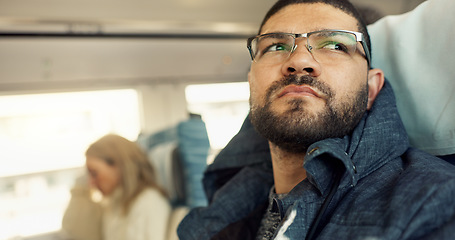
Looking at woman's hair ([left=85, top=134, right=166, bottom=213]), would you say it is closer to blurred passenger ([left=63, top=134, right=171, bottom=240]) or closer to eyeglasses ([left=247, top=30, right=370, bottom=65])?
blurred passenger ([left=63, top=134, right=171, bottom=240])

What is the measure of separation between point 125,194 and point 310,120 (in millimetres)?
1541

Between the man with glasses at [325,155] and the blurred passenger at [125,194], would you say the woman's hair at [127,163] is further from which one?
the man with glasses at [325,155]

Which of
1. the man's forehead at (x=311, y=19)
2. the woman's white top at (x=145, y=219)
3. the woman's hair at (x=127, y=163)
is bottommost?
the woman's white top at (x=145, y=219)

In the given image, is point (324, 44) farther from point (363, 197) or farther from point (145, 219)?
point (145, 219)

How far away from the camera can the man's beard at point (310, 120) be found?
2.39 ft

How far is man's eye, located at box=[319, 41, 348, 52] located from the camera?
79 centimetres

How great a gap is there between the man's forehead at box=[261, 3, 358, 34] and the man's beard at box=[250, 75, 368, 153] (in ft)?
0.48

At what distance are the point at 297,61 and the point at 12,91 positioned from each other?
12.3ft

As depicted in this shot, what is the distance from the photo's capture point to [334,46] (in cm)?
80

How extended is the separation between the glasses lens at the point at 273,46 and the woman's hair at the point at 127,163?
4.49ft

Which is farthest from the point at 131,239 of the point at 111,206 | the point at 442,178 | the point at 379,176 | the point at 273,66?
the point at 442,178

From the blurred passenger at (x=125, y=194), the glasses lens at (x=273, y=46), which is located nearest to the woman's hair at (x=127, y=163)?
the blurred passenger at (x=125, y=194)

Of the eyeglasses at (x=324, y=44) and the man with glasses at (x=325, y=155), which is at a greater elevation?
the eyeglasses at (x=324, y=44)

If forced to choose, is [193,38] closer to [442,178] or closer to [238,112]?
[238,112]
